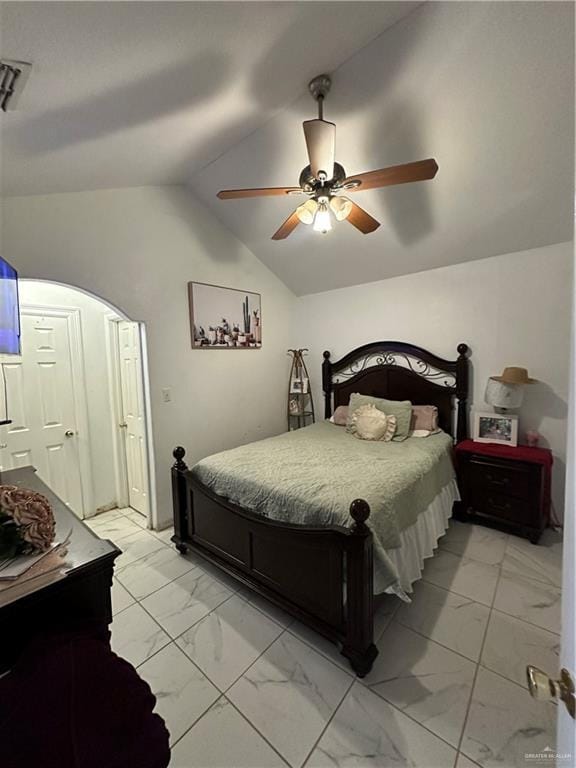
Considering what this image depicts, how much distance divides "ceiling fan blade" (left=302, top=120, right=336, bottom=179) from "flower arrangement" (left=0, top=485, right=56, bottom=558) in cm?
185

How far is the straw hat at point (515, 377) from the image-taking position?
8.69 ft

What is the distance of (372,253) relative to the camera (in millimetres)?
3262

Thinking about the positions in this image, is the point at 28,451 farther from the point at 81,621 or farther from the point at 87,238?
the point at 81,621

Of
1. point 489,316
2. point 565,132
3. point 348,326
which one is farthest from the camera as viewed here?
point 348,326

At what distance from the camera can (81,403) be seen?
310 centimetres

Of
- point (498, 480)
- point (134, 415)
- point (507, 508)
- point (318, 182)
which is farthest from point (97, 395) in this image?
point (507, 508)

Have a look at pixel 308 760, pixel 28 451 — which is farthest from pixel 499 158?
pixel 28 451

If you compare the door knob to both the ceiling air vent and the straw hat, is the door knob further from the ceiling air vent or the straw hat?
the straw hat

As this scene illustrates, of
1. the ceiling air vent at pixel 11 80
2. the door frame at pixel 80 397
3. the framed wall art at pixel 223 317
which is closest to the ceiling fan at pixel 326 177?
the ceiling air vent at pixel 11 80

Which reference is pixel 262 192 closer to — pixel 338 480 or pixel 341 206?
pixel 341 206

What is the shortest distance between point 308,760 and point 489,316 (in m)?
3.19

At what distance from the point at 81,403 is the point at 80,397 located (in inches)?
2.3

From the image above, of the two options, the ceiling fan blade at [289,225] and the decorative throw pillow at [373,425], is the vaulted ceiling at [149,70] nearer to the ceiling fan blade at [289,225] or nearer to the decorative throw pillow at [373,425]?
the ceiling fan blade at [289,225]

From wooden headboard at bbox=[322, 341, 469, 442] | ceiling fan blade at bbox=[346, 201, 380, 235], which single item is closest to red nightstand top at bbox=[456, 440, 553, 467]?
wooden headboard at bbox=[322, 341, 469, 442]
